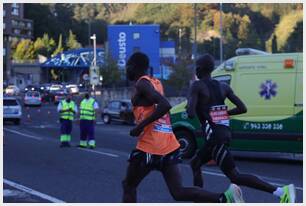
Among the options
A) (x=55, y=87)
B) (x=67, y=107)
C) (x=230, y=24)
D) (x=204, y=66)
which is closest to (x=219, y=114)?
(x=204, y=66)

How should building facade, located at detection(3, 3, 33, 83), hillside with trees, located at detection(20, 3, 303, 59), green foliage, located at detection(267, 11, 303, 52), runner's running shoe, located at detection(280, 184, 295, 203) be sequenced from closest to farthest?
1. runner's running shoe, located at detection(280, 184, 295, 203)
2. hillside with trees, located at detection(20, 3, 303, 59)
3. green foliage, located at detection(267, 11, 303, 52)
4. building facade, located at detection(3, 3, 33, 83)

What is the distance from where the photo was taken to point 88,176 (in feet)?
35.9

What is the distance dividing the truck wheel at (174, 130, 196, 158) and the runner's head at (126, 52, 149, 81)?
313 inches

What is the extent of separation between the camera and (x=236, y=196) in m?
6.16

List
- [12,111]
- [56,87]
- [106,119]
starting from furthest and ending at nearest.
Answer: [106,119]
[12,111]
[56,87]

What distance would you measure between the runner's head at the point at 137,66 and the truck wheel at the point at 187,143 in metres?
7.94

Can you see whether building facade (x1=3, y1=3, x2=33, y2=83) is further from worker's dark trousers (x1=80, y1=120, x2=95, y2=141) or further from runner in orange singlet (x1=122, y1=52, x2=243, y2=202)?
runner in orange singlet (x1=122, y1=52, x2=243, y2=202)

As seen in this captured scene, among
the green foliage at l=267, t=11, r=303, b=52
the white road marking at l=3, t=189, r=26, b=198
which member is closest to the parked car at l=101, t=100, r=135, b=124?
the white road marking at l=3, t=189, r=26, b=198

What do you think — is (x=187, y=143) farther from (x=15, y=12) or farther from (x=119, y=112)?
(x=15, y=12)

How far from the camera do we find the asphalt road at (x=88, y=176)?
869 centimetres

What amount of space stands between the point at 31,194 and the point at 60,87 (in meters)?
7.87

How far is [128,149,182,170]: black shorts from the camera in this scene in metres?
6.01

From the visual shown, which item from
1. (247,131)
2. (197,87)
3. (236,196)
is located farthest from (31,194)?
(247,131)

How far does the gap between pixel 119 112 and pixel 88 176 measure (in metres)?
22.0
